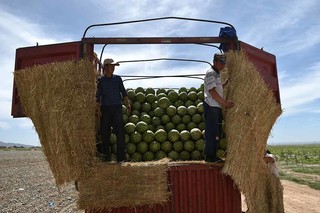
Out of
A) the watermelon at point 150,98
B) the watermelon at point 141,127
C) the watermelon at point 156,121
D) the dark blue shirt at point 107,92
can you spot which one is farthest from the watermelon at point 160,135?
the watermelon at point 150,98

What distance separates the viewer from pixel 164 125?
27.7 feet

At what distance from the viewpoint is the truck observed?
247 inches

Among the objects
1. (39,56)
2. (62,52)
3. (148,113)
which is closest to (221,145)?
(148,113)

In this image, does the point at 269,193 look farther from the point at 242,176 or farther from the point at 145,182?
the point at 145,182

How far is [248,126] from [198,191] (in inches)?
59.1

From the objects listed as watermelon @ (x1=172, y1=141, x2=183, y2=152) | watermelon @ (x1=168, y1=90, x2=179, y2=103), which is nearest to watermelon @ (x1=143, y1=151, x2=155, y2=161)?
watermelon @ (x1=172, y1=141, x2=183, y2=152)

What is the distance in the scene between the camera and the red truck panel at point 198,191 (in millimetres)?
6250

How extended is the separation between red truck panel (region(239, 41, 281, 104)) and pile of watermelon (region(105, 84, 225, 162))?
1665 millimetres

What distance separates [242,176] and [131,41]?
344cm

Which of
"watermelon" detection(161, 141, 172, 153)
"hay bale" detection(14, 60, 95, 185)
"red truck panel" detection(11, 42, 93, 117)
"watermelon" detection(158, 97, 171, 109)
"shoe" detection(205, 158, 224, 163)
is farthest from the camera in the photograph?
"watermelon" detection(158, 97, 171, 109)

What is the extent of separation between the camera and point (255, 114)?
624 centimetres

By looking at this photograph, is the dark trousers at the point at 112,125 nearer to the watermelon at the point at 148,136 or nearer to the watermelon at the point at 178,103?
the watermelon at the point at 148,136

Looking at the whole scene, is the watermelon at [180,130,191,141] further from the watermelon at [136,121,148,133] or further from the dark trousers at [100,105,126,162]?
the dark trousers at [100,105,126,162]

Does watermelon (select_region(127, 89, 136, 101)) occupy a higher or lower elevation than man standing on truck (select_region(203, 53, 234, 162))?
higher
